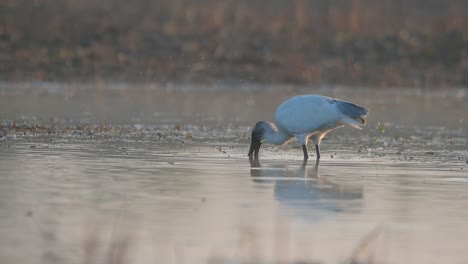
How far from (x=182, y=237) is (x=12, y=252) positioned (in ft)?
3.83

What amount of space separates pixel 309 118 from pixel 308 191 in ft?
10.9

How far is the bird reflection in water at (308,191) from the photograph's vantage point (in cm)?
927

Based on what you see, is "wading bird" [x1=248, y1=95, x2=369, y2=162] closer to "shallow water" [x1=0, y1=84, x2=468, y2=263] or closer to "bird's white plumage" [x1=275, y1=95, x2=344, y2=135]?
"bird's white plumage" [x1=275, y1=95, x2=344, y2=135]

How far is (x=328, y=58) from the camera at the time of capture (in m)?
29.5

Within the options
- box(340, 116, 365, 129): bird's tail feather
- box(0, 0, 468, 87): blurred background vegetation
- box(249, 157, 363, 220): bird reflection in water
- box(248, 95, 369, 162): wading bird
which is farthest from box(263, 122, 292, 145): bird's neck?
box(0, 0, 468, 87): blurred background vegetation

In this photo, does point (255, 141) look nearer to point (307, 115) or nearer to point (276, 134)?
point (276, 134)

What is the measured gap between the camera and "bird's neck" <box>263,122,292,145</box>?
13930mm

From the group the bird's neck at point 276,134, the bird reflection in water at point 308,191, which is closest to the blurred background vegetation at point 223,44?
the bird's neck at point 276,134

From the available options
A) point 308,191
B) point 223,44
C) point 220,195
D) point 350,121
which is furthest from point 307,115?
point 223,44

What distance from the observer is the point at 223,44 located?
29.6 meters

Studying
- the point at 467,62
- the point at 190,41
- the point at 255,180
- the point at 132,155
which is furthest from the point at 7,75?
the point at 255,180

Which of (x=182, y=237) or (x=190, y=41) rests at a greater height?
(x=190, y=41)

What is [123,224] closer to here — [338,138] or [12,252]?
[12,252]

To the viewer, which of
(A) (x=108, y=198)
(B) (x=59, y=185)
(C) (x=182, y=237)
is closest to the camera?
(C) (x=182, y=237)
